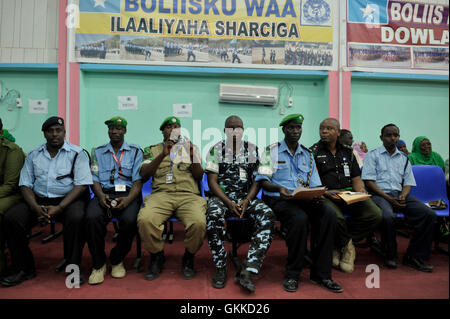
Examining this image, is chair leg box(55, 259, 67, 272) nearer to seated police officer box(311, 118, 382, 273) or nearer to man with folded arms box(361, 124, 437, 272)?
seated police officer box(311, 118, 382, 273)

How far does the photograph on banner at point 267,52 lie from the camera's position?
4586 millimetres

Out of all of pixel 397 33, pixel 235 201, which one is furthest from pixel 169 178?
pixel 397 33

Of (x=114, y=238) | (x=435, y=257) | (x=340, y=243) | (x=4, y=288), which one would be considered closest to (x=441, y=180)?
(x=435, y=257)

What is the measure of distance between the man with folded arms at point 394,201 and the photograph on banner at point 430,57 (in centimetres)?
277

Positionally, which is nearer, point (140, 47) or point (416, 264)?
point (416, 264)

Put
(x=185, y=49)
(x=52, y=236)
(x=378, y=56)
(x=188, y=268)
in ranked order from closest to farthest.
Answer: (x=188, y=268) → (x=52, y=236) → (x=185, y=49) → (x=378, y=56)

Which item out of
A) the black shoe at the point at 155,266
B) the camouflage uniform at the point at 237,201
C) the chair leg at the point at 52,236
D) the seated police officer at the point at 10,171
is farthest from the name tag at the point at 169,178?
the chair leg at the point at 52,236

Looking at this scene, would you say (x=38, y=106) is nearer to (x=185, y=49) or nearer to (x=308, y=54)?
(x=185, y=49)

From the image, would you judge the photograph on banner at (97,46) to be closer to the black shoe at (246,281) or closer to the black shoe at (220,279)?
the black shoe at (220,279)

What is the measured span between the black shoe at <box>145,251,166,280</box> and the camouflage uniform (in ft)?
1.76

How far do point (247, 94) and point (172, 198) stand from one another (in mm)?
2608

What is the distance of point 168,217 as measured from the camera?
255 centimetres
